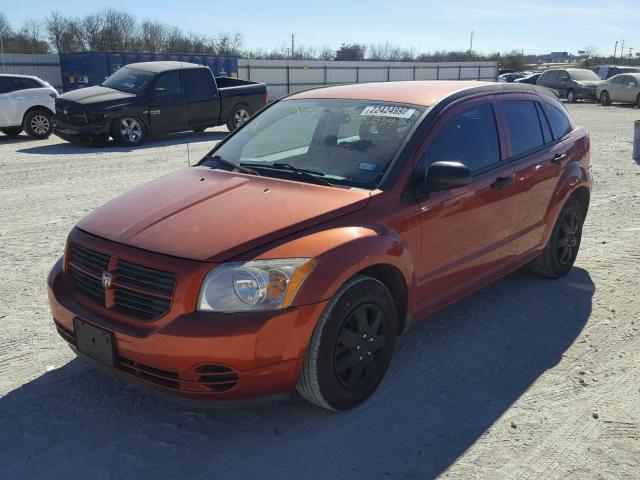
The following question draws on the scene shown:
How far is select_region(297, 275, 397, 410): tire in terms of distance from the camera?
10.0ft

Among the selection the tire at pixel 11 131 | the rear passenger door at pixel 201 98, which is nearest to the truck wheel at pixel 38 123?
the tire at pixel 11 131

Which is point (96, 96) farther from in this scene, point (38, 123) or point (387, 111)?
point (387, 111)

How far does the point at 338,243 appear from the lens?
3.08 metres

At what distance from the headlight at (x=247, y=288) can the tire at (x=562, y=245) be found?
315 centimetres

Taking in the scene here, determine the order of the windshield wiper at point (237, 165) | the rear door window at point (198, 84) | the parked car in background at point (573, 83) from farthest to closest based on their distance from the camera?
the parked car in background at point (573, 83)
the rear door window at point (198, 84)
the windshield wiper at point (237, 165)

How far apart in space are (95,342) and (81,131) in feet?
36.9

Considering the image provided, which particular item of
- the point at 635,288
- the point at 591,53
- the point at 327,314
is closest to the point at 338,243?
the point at 327,314

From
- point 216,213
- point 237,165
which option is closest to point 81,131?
point 237,165

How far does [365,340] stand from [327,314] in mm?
411

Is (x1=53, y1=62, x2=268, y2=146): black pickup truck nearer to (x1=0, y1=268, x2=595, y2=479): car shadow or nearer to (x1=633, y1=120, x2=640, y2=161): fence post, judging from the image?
(x1=633, y1=120, x2=640, y2=161): fence post

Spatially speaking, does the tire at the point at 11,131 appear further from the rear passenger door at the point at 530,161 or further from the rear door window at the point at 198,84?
the rear passenger door at the point at 530,161

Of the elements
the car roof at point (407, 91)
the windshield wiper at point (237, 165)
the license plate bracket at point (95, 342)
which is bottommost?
the license plate bracket at point (95, 342)

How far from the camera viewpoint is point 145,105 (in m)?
13.9

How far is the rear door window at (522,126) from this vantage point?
15.1 ft
